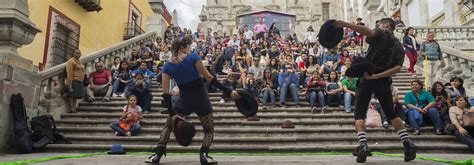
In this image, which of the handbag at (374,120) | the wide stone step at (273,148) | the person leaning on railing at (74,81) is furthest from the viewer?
the person leaning on railing at (74,81)

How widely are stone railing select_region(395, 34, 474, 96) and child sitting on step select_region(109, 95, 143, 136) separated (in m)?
8.26

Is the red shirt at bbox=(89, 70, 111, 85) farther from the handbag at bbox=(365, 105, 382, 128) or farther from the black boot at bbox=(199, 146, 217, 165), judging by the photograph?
the handbag at bbox=(365, 105, 382, 128)

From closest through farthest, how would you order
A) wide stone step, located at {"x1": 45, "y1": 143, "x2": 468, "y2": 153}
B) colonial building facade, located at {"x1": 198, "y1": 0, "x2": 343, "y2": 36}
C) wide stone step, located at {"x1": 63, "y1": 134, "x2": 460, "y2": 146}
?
wide stone step, located at {"x1": 45, "y1": 143, "x2": 468, "y2": 153}
wide stone step, located at {"x1": 63, "y1": 134, "x2": 460, "y2": 146}
colonial building facade, located at {"x1": 198, "y1": 0, "x2": 343, "y2": 36}

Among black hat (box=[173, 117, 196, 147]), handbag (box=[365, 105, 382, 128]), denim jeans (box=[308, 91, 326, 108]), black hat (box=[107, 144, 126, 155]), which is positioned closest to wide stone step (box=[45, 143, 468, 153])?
black hat (box=[107, 144, 126, 155])

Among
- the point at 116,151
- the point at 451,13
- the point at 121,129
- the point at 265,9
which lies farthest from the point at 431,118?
the point at 265,9

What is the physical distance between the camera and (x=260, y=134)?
7855mm

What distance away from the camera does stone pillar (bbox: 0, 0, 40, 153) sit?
6.52m

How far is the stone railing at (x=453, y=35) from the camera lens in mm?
15695

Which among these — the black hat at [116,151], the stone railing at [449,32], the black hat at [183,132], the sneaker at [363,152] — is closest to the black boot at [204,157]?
the black hat at [183,132]

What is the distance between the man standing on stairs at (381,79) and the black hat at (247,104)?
133cm

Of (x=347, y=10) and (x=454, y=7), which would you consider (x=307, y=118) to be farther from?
(x=347, y=10)

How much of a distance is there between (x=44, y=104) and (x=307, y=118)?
5.86 metres

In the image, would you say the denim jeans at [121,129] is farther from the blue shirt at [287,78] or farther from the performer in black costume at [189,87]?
the blue shirt at [287,78]

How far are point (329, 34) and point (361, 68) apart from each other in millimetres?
582
